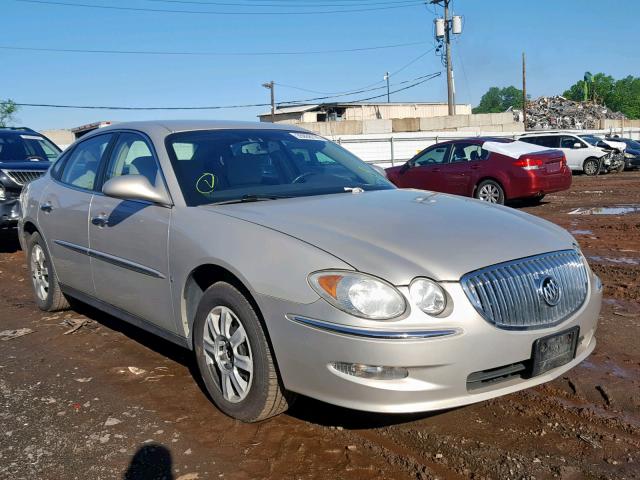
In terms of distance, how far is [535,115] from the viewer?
70250 millimetres

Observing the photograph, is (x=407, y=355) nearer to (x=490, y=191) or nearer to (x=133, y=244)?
(x=133, y=244)

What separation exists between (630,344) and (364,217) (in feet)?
7.70

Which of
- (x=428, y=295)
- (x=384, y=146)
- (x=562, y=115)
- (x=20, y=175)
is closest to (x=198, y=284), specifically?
(x=428, y=295)

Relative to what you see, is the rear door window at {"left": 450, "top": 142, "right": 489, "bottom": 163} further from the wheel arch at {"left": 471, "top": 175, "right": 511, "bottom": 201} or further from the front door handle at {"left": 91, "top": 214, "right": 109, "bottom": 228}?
the front door handle at {"left": 91, "top": 214, "right": 109, "bottom": 228}

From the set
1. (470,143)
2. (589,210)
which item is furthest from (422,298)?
(470,143)

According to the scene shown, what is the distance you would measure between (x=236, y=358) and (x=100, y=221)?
1732 mm

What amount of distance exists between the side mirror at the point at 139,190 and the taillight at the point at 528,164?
1010 centimetres

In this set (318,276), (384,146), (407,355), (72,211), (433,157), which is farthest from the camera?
(384,146)

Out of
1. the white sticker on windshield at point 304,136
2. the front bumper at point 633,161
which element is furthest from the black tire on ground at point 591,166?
the white sticker on windshield at point 304,136

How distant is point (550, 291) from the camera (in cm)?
320

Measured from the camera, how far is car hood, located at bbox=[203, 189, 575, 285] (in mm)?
3027

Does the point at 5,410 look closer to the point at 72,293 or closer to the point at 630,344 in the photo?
the point at 72,293

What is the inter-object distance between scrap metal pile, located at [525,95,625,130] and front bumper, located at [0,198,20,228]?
177 ft

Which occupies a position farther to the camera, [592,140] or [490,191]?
[592,140]
